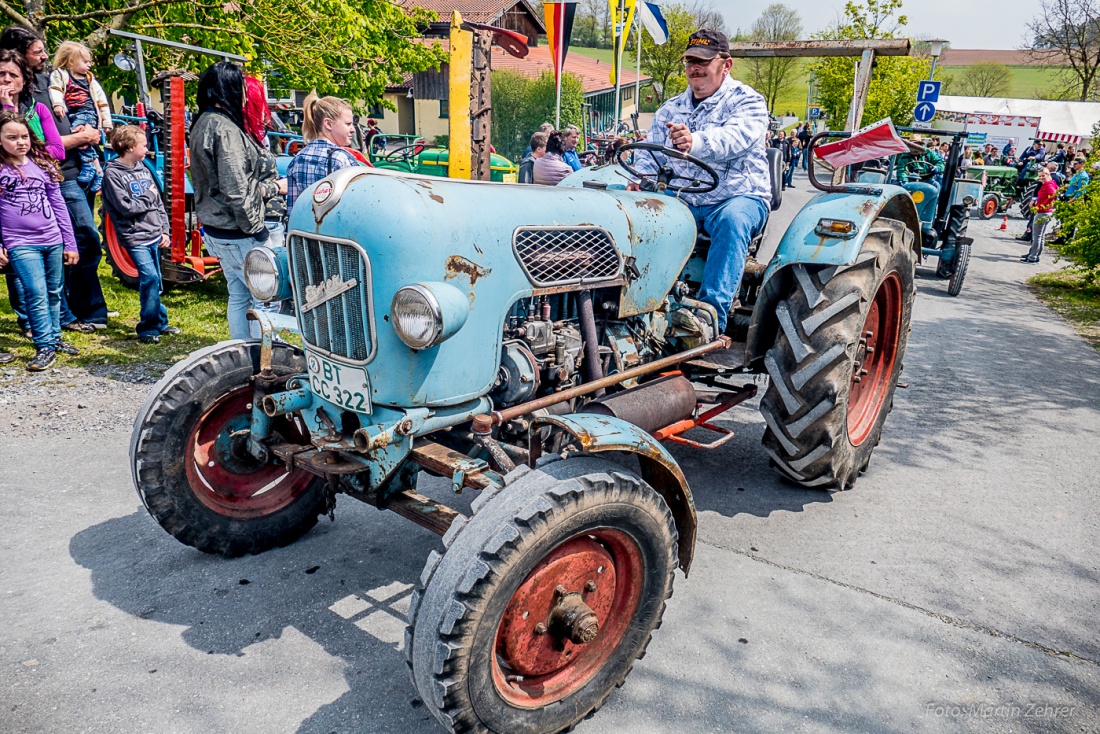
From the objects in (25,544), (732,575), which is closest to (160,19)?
(25,544)

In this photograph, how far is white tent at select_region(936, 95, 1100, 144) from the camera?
33.6m

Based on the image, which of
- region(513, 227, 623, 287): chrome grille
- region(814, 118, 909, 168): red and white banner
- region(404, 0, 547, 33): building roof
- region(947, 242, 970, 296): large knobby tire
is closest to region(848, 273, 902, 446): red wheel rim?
region(814, 118, 909, 168): red and white banner

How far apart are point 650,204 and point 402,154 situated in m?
10.5

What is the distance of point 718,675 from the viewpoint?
2.68 m

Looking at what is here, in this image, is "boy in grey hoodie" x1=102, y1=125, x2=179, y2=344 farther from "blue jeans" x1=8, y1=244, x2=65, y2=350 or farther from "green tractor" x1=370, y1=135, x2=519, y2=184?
"green tractor" x1=370, y1=135, x2=519, y2=184

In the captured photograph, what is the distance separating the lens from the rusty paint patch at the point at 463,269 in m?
2.52

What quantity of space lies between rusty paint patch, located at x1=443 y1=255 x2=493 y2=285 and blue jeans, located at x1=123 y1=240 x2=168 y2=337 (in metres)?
4.46

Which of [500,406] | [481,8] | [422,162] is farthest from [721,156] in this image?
[481,8]

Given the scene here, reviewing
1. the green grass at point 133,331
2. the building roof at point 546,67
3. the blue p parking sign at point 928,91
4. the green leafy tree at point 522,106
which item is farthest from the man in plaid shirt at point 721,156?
the building roof at point 546,67

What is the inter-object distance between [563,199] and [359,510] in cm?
183

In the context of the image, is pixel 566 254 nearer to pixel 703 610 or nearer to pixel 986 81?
pixel 703 610

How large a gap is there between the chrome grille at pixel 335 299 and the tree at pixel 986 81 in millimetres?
74847

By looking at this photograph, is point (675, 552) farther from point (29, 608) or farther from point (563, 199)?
point (29, 608)

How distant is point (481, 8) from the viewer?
3203 cm
